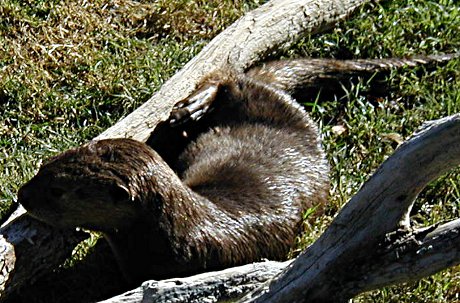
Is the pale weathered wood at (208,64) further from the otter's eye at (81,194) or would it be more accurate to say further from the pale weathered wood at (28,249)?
the otter's eye at (81,194)

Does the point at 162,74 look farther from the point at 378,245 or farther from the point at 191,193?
the point at 378,245

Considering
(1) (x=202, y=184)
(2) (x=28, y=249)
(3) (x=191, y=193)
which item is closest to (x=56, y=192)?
(2) (x=28, y=249)

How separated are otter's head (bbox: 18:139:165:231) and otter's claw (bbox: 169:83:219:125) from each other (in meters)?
0.68

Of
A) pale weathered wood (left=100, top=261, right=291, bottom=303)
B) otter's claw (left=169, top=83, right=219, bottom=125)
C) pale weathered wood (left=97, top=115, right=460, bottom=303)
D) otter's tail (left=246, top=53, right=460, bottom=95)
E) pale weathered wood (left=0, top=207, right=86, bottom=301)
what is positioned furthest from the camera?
otter's tail (left=246, top=53, right=460, bottom=95)

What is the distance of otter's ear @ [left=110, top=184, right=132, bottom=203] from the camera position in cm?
378

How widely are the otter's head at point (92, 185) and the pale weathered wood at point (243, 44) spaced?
1.69 feet

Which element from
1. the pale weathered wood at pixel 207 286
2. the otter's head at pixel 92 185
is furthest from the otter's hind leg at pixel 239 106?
the pale weathered wood at pixel 207 286

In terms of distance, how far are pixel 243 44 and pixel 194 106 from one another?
56 centimetres

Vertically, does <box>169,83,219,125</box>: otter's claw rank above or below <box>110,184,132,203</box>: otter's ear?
below

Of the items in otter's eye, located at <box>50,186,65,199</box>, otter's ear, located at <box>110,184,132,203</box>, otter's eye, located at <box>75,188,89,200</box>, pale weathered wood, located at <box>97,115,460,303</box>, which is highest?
otter's eye, located at <box>50,186,65,199</box>

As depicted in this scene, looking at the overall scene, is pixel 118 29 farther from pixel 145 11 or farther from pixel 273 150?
pixel 273 150

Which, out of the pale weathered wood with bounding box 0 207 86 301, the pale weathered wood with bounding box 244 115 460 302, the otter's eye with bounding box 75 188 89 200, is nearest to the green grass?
the pale weathered wood with bounding box 0 207 86 301

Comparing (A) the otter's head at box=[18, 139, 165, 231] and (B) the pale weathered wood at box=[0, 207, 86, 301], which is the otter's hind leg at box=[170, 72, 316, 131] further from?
(B) the pale weathered wood at box=[0, 207, 86, 301]

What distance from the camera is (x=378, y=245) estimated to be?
335 centimetres
